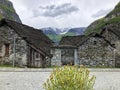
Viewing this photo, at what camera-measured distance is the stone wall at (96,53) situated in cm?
4948

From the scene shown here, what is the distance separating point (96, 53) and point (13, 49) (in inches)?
503

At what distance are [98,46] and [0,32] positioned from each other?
14.8 m

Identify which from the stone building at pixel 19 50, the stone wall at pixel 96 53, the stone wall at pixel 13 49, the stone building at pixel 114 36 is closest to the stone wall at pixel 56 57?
the stone building at pixel 19 50

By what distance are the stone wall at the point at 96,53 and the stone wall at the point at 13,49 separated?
30.4ft

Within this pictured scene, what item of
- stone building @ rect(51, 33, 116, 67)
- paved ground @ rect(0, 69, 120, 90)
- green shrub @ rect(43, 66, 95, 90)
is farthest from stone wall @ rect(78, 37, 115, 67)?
green shrub @ rect(43, 66, 95, 90)

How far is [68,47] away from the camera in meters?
50.9

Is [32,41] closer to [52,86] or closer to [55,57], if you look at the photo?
[55,57]

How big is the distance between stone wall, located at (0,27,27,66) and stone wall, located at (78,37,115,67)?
9.27 metres

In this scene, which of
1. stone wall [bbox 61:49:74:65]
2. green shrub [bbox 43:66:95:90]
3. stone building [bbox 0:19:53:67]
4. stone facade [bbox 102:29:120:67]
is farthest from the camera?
stone facade [bbox 102:29:120:67]

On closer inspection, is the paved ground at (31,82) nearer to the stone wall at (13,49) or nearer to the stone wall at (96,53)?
the stone wall at (13,49)

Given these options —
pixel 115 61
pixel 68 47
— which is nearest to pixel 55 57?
pixel 68 47

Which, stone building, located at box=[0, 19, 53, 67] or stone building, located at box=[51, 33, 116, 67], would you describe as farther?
stone building, located at box=[51, 33, 116, 67]

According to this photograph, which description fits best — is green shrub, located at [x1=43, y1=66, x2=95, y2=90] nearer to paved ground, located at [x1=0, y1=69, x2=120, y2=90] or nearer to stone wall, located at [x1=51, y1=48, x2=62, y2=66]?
paved ground, located at [x1=0, y1=69, x2=120, y2=90]

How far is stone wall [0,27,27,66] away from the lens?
1772 inches
